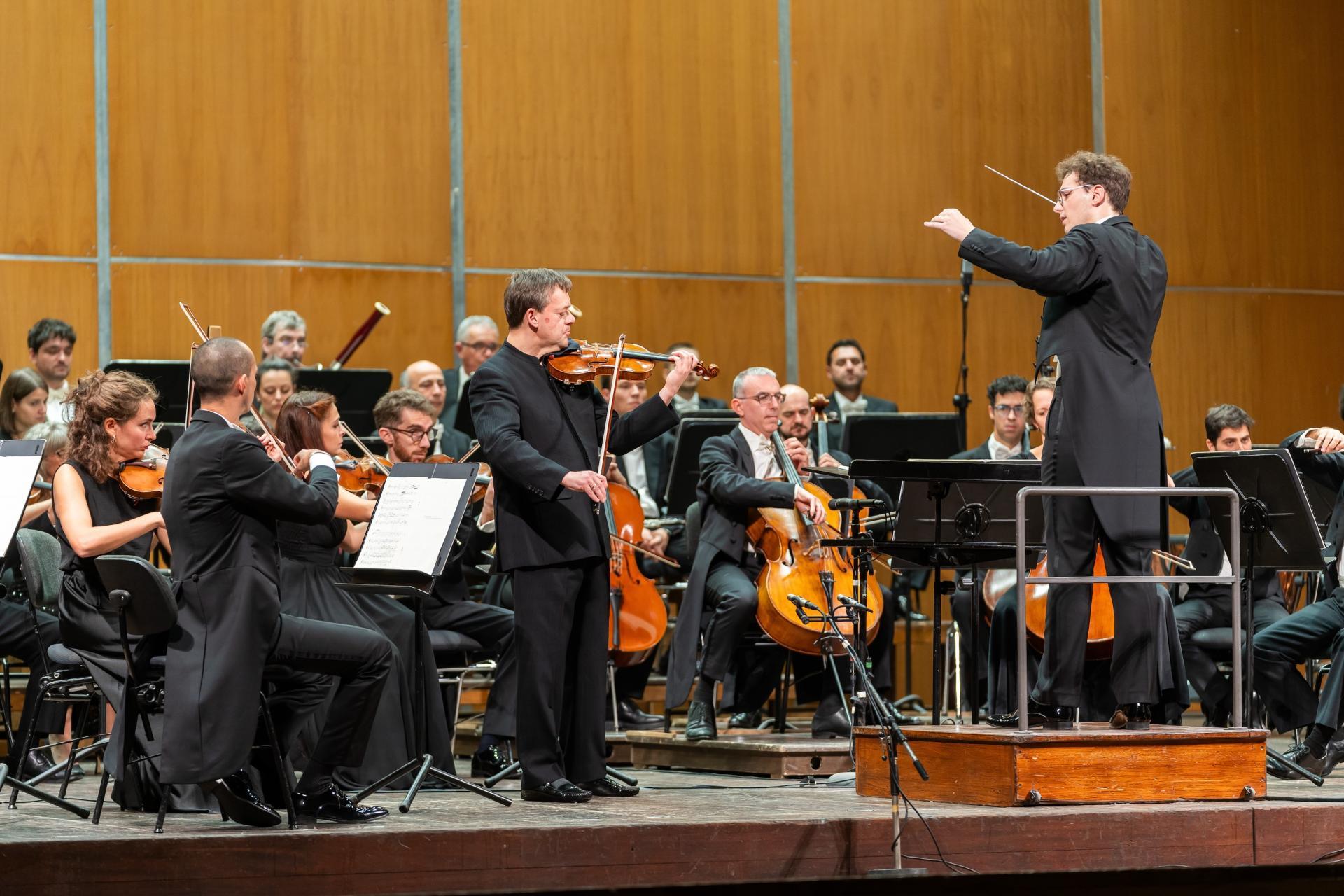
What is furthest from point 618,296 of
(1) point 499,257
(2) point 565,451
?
(2) point 565,451

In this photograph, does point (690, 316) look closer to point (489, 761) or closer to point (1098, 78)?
point (1098, 78)

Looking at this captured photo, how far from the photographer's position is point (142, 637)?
4.23 metres

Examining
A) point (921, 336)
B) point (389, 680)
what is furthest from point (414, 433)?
point (921, 336)

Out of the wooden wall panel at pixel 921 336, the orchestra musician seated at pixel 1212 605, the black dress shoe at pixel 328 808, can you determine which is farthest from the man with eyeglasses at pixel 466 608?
the wooden wall panel at pixel 921 336

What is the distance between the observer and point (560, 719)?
4660 millimetres

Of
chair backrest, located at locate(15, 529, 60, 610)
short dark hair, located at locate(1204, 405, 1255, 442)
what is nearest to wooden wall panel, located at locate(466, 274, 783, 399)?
short dark hair, located at locate(1204, 405, 1255, 442)

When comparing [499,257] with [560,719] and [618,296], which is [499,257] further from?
[560,719]

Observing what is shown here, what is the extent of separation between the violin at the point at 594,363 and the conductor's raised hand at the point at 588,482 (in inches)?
15.6

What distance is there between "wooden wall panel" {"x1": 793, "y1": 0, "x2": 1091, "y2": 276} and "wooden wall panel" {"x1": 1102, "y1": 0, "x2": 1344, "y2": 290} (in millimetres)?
339

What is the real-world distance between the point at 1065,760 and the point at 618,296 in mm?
4956

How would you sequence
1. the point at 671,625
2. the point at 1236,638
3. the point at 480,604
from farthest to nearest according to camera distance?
the point at 671,625 → the point at 480,604 → the point at 1236,638

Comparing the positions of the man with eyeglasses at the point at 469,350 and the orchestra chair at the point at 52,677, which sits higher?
the man with eyeglasses at the point at 469,350

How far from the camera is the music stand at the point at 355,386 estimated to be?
→ 6.53 metres

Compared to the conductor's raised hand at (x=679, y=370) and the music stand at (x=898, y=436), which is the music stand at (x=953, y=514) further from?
the music stand at (x=898, y=436)
